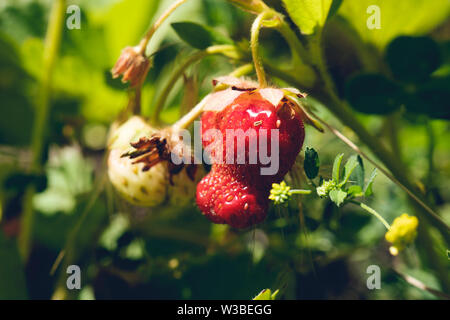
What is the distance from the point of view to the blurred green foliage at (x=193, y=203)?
2.66ft

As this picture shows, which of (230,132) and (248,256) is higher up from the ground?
(230,132)

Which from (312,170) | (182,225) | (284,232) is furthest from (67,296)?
(312,170)

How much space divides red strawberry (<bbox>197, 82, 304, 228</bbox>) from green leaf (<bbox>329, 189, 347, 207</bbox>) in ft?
0.22

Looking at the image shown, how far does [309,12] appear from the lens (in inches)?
24.8

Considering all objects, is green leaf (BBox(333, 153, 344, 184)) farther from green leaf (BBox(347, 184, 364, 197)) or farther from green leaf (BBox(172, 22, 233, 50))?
green leaf (BBox(172, 22, 233, 50))

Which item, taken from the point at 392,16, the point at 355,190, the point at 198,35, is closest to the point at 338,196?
the point at 355,190

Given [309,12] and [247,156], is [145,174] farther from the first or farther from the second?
[309,12]

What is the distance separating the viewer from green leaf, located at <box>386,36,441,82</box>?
81cm

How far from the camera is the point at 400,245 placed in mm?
527

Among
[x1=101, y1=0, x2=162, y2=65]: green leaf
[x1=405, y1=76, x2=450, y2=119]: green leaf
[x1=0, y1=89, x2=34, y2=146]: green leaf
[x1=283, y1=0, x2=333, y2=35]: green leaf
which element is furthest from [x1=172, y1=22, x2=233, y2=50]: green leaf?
[x1=0, y1=89, x2=34, y2=146]: green leaf

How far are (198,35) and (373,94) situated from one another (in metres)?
0.33

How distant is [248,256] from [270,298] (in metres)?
0.34

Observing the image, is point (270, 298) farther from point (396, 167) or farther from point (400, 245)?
point (396, 167)

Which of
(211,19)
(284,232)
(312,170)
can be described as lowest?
(284,232)
